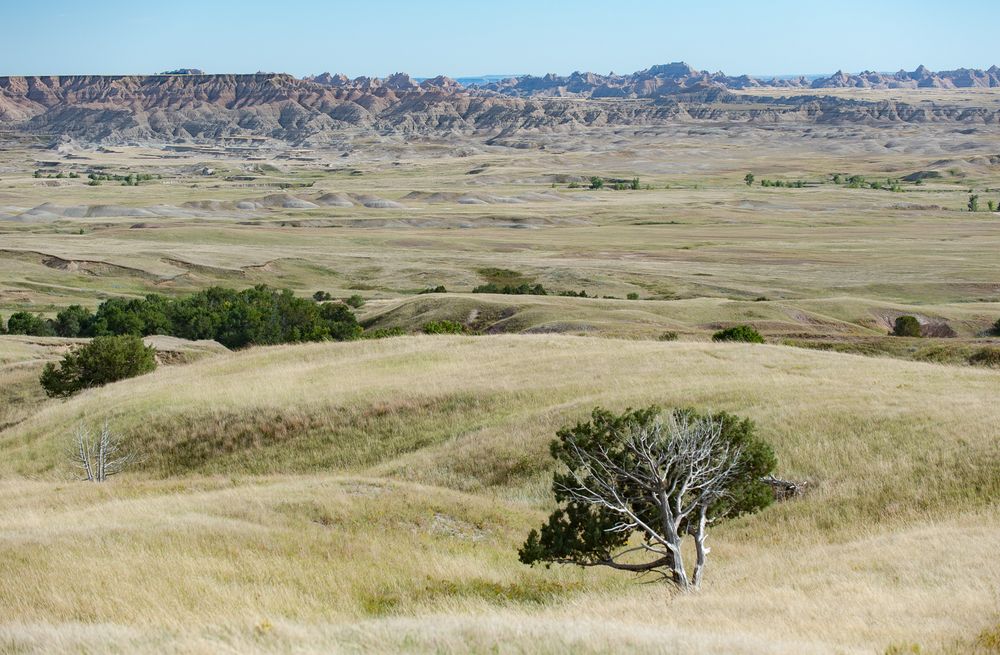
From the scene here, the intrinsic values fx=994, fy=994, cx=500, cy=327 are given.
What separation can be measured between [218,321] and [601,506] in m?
61.4

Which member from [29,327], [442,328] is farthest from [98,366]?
[29,327]

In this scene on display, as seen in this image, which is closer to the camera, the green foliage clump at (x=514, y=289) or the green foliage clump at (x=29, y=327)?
the green foliage clump at (x=29, y=327)

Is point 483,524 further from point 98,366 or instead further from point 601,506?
point 98,366

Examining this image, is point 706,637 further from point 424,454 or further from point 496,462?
point 424,454

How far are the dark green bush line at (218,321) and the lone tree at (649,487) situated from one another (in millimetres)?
51375

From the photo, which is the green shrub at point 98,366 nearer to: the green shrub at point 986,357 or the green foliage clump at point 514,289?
the green shrub at point 986,357

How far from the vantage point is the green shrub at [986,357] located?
145ft

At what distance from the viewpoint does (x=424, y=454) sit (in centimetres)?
3238

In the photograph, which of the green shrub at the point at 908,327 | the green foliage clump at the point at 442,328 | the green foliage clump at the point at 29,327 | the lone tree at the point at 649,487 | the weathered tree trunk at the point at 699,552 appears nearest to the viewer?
the weathered tree trunk at the point at 699,552

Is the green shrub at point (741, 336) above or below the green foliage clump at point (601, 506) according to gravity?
below

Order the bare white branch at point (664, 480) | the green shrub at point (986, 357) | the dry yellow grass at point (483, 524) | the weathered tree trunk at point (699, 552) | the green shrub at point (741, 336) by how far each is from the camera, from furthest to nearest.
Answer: the green shrub at point (741, 336) < the green shrub at point (986, 357) < the bare white branch at point (664, 480) < the weathered tree trunk at point (699, 552) < the dry yellow grass at point (483, 524)

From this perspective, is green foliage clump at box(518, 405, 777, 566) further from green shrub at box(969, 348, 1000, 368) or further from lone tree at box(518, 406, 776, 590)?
green shrub at box(969, 348, 1000, 368)

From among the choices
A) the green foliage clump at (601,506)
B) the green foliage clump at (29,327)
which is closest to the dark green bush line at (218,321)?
the green foliage clump at (29,327)

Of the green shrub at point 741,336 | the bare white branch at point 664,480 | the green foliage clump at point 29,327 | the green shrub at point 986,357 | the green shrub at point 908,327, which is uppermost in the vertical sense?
the bare white branch at point 664,480
